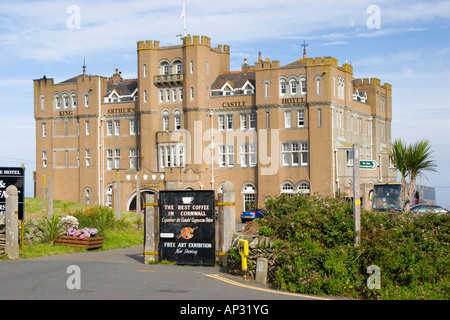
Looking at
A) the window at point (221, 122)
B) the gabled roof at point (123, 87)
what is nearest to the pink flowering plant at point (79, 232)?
the window at point (221, 122)

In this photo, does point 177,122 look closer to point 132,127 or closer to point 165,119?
point 165,119

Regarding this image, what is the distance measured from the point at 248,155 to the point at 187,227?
1835 inches

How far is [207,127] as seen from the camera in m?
69.4

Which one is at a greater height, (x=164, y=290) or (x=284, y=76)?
(x=284, y=76)

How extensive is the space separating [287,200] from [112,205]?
168ft

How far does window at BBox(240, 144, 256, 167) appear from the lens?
67688 millimetres

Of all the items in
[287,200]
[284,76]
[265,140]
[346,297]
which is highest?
[284,76]

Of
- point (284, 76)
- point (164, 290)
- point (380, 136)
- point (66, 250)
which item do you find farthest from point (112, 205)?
point (164, 290)

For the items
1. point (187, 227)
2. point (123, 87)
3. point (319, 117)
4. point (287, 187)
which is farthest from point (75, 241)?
point (123, 87)

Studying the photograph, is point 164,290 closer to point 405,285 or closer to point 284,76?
point 405,285

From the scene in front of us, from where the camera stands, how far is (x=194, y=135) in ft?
226
